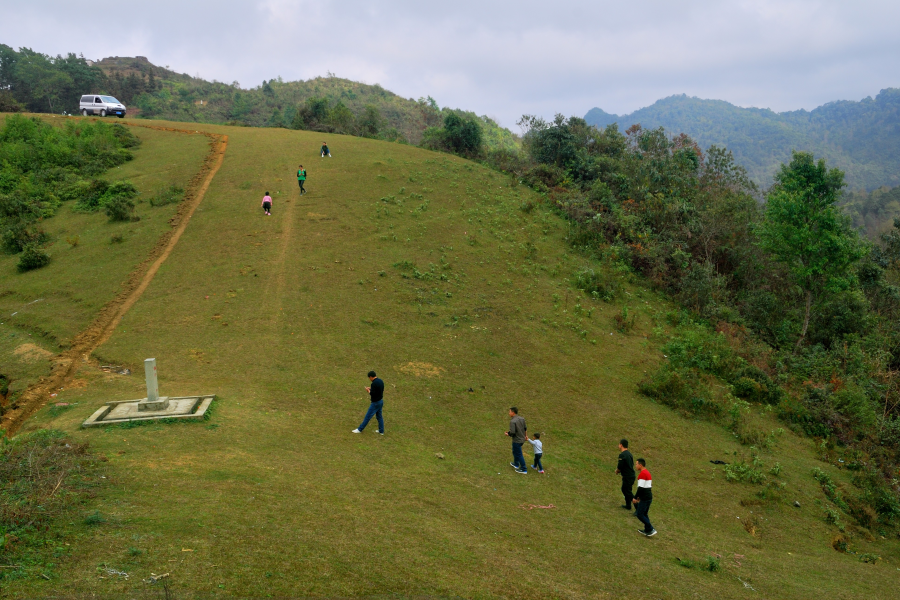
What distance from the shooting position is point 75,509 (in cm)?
638

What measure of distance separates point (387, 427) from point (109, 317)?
10.7 m

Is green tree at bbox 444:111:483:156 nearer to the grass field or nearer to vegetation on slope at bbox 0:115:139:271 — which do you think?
the grass field

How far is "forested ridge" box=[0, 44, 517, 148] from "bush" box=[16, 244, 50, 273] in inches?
1111

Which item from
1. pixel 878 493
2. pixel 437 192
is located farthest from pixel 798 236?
pixel 437 192

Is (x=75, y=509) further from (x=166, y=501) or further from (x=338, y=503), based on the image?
(x=338, y=503)

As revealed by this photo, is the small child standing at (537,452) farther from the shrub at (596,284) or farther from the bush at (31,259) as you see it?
the bush at (31,259)

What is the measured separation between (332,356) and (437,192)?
16753mm

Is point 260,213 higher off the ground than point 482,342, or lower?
higher

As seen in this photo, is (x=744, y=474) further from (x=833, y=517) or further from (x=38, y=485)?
(x=38, y=485)

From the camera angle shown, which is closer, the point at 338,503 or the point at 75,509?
the point at 75,509

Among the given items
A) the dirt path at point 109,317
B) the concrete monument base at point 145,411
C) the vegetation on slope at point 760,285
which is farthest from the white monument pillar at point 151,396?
the vegetation on slope at point 760,285

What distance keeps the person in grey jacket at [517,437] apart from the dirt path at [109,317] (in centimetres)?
938

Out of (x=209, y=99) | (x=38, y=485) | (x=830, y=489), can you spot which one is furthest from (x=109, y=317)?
(x=209, y=99)

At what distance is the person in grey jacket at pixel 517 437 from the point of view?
409 inches
